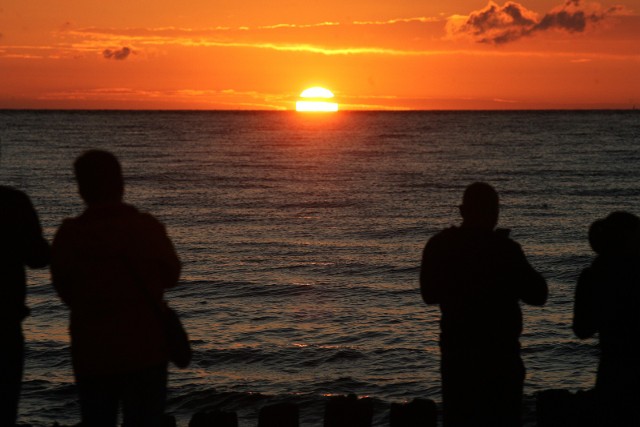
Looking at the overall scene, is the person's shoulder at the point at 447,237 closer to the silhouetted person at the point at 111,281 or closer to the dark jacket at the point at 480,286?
the dark jacket at the point at 480,286

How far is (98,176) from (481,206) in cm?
208

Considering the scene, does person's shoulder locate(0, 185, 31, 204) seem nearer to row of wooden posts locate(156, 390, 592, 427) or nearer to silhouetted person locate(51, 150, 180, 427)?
silhouetted person locate(51, 150, 180, 427)

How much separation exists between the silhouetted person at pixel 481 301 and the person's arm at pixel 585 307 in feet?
1.03

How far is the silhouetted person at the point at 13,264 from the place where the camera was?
480 centimetres

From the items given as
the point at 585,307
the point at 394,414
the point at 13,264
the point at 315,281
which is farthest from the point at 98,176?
the point at 315,281

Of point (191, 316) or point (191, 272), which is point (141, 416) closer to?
point (191, 316)

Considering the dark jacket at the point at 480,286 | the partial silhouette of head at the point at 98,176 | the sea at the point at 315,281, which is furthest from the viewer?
the sea at the point at 315,281

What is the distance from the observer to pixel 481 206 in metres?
5.07

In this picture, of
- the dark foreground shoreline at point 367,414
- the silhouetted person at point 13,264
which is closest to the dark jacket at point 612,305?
the dark foreground shoreline at point 367,414

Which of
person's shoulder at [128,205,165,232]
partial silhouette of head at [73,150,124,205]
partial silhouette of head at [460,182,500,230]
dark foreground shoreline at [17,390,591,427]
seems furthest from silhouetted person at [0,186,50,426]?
partial silhouette of head at [460,182,500,230]

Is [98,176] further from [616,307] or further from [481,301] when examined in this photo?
[616,307]

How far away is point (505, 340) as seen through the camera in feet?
16.9

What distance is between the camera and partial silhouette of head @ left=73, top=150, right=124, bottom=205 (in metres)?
4.35

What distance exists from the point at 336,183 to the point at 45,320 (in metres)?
33.5
